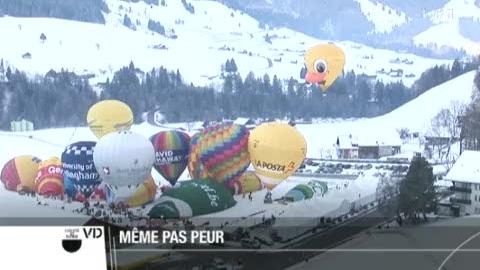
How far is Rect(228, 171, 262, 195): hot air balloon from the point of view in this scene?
217cm

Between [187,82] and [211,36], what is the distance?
0.20m

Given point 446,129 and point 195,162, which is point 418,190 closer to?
point 446,129

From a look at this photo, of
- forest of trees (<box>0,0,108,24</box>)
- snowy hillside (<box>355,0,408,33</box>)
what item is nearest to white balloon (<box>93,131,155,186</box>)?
forest of trees (<box>0,0,108,24</box>)

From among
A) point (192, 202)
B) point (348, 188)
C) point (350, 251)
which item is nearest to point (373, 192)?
point (348, 188)

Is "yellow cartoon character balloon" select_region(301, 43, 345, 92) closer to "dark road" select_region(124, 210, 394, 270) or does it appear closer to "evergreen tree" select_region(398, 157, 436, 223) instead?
"evergreen tree" select_region(398, 157, 436, 223)

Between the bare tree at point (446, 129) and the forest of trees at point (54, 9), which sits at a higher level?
the forest of trees at point (54, 9)

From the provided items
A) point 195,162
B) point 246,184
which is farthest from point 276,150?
point 195,162

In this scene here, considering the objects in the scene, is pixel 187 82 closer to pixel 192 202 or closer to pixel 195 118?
pixel 195 118

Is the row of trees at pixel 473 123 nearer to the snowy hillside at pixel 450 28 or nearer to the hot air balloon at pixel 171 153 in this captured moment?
the snowy hillside at pixel 450 28

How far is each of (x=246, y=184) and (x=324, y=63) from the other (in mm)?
564

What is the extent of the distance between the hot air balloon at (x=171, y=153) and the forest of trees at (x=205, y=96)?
0.08m

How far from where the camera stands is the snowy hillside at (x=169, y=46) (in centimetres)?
215

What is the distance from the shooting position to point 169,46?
219cm

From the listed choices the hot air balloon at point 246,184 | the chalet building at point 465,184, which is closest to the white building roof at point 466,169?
the chalet building at point 465,184
